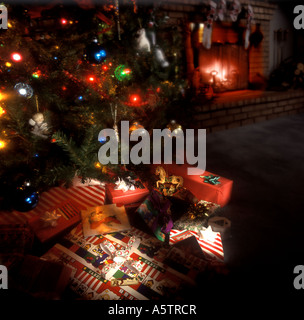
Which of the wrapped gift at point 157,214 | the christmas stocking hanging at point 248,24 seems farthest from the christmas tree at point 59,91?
the christmas stocking hanging at point 248,24

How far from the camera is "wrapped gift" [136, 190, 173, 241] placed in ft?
6.17

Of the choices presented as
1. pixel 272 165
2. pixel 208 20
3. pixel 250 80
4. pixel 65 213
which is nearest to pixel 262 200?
pixel 272 165

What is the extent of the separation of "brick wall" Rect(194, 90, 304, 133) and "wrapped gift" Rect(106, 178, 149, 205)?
2068 mm

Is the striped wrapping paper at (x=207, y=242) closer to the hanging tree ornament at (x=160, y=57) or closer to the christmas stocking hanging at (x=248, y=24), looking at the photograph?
the hanging tree ornament at (x=160, y=57)

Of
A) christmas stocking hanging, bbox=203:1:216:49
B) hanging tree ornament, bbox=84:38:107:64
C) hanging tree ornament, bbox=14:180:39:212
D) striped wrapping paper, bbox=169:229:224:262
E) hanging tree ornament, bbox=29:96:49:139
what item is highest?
christmas stocking hanging, bbox=203:1:216:49

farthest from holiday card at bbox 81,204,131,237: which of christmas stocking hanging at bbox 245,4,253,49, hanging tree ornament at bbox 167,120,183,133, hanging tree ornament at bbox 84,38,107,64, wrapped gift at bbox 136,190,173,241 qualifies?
christmas stocking hanging at bbox 245,4,253,49

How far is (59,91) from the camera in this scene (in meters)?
2.22

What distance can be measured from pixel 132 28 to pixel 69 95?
1.17 metres

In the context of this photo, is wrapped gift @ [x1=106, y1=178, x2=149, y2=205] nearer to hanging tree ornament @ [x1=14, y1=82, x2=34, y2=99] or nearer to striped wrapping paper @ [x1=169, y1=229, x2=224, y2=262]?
striped wrapping paper @ [x1=169, y1=229, x2=224, y2=262]

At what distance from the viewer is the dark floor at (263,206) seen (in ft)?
5.22

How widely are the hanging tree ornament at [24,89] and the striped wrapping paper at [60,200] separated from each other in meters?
0.89

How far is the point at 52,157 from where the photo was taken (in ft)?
7.32

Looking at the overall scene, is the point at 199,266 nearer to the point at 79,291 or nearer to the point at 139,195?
the point at 79,291

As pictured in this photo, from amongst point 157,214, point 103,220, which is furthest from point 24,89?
point 157,214
